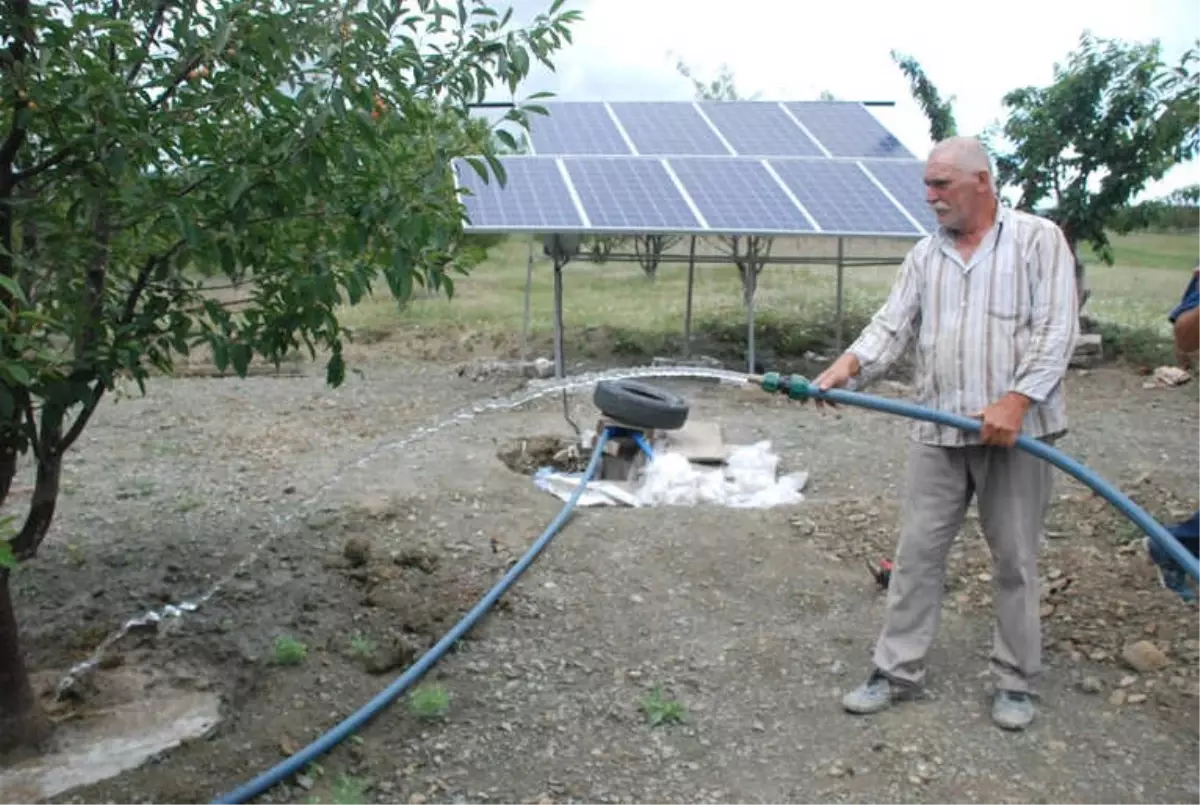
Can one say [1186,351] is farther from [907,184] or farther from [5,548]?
[907,184]

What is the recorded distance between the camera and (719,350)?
11641 mm

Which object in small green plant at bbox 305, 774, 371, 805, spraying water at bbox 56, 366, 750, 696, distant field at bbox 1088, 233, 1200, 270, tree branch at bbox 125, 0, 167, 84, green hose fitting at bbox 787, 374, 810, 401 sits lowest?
small green plant at bbox 305, 774, 371, 805

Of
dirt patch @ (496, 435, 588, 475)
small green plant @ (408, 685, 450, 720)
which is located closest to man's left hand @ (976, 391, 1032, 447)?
small green plant @ (408, 685, 450, 720)

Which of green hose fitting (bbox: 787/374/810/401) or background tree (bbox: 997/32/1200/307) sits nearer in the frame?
green hose fitting (bbox: 787/374/810/401)

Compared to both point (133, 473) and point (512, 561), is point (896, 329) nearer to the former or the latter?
point (512, 561)

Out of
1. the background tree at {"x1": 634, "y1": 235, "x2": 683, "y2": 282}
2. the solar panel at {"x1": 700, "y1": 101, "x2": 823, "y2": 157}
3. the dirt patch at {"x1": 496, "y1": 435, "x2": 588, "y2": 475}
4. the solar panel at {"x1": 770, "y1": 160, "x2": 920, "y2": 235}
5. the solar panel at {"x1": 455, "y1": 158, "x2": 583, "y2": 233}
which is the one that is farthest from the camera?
the solar panel at {"x1": 700, "y1": 101, "x2": 823, "y2": 157}

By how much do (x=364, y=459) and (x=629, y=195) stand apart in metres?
3.97

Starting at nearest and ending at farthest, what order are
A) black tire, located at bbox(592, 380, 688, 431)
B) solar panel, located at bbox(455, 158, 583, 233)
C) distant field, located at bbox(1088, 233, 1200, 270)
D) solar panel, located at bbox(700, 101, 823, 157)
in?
black tire, located at bbox(592, 380, 688, 431) → solar panel, located at bbox(455, 158, 583, 233) → solar panel, located at bbox(700, 101, 823, 157) → distant field, located at bbox(1088, 233, 1200, 270)

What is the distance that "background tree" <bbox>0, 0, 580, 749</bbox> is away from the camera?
275cm

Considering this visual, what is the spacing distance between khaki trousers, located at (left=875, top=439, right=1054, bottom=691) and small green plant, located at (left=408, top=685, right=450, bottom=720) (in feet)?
4.55

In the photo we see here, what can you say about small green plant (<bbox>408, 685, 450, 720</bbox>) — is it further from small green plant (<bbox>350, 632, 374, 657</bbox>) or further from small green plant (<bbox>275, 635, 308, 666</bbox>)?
small green plant (<bbox>275, 635, 308, 666</bbox>)

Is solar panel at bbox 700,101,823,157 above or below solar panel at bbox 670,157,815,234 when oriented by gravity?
above

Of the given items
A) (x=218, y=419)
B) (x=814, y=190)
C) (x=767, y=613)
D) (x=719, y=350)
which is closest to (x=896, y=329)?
(x=767, y=613)

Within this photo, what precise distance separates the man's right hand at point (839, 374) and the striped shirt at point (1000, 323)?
0.21m
